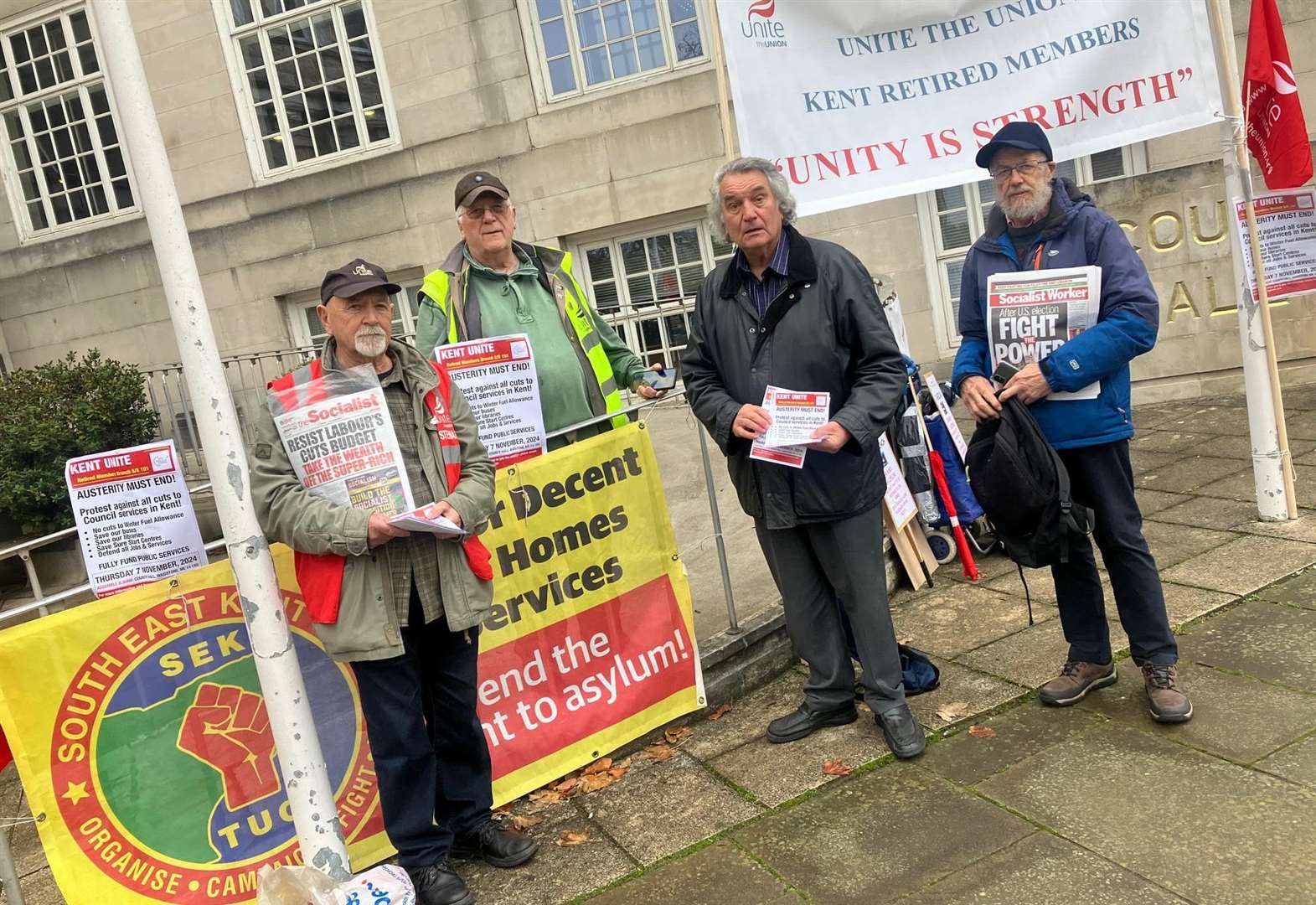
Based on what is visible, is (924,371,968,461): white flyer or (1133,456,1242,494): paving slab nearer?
(924,371,968,461): white flyer

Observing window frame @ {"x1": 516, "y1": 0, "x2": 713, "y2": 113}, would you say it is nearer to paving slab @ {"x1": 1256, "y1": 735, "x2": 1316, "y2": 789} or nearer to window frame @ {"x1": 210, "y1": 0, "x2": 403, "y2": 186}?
window frame @ {"x1": 210, "y1": 0, "x2": 403, "y2": 186}

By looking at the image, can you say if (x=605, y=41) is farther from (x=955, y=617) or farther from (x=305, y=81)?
(x=955, y=617)

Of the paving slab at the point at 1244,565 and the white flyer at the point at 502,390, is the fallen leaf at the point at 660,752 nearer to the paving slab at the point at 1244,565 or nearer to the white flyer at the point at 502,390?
the white flyer at the point at 502,390

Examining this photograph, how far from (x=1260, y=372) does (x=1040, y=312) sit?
2449 millimetres

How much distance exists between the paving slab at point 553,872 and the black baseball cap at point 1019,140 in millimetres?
2621

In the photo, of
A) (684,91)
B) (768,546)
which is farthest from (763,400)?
(684,91)

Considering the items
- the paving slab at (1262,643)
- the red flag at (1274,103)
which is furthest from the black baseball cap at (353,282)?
the red flag at (1274,103)

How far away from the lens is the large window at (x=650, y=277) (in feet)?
35.1

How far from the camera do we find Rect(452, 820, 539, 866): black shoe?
3217 millimetres

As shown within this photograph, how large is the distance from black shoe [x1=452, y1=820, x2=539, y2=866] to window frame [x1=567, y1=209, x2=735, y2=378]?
305 inches

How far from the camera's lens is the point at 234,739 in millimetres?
3059

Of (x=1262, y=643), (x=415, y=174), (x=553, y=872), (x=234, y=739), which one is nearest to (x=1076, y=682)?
(x=1262, y=643)

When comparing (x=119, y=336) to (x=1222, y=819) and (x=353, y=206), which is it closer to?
(x=353, y=206)

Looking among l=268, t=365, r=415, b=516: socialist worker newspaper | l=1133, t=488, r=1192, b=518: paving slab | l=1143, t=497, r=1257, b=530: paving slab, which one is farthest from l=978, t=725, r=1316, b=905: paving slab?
l=1133, t=488, r=1192, b=518: paving slab
